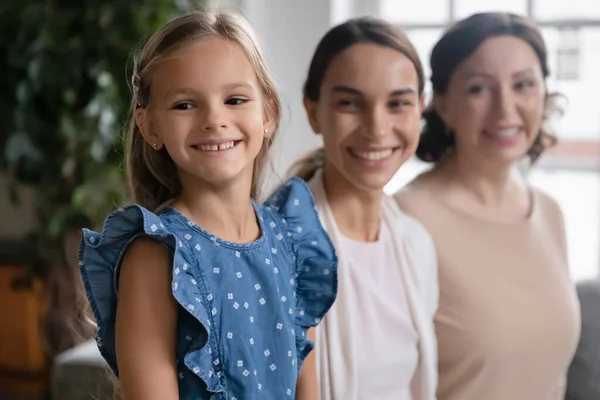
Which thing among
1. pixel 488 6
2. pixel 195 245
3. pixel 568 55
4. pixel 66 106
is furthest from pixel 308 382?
pixel 66 106

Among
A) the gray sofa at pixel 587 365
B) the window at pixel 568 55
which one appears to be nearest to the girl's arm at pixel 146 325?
the gray sofa at pixel 587 365

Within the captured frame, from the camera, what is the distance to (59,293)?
2490 mm

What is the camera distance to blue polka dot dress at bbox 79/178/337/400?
2.60 feet

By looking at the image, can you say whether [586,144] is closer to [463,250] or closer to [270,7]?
[270,7]

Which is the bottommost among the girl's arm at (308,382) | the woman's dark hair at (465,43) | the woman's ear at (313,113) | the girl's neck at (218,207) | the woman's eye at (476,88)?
the girl's arm at (308,382)

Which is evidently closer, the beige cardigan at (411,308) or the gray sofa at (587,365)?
the beige cardigan at (411,308)

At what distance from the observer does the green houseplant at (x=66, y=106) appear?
211 centimetres

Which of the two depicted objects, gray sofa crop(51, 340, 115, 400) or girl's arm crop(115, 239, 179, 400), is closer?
girl's arm crop(115, 239, 179, 400)

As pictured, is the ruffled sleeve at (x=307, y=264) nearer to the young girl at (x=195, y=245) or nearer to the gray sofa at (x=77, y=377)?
the young girl at (x=195, y=245)

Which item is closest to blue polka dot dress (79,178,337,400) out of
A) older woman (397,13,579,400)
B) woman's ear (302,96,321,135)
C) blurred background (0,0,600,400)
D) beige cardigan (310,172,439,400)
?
beige cardigan (310,172,439,400)

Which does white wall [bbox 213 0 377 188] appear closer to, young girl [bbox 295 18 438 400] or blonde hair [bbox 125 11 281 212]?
young girl [bbox 295 18 438 400]

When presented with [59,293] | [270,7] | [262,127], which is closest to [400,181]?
[270,7]

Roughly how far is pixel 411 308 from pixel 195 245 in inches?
14.3

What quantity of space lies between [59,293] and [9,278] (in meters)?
0.32
